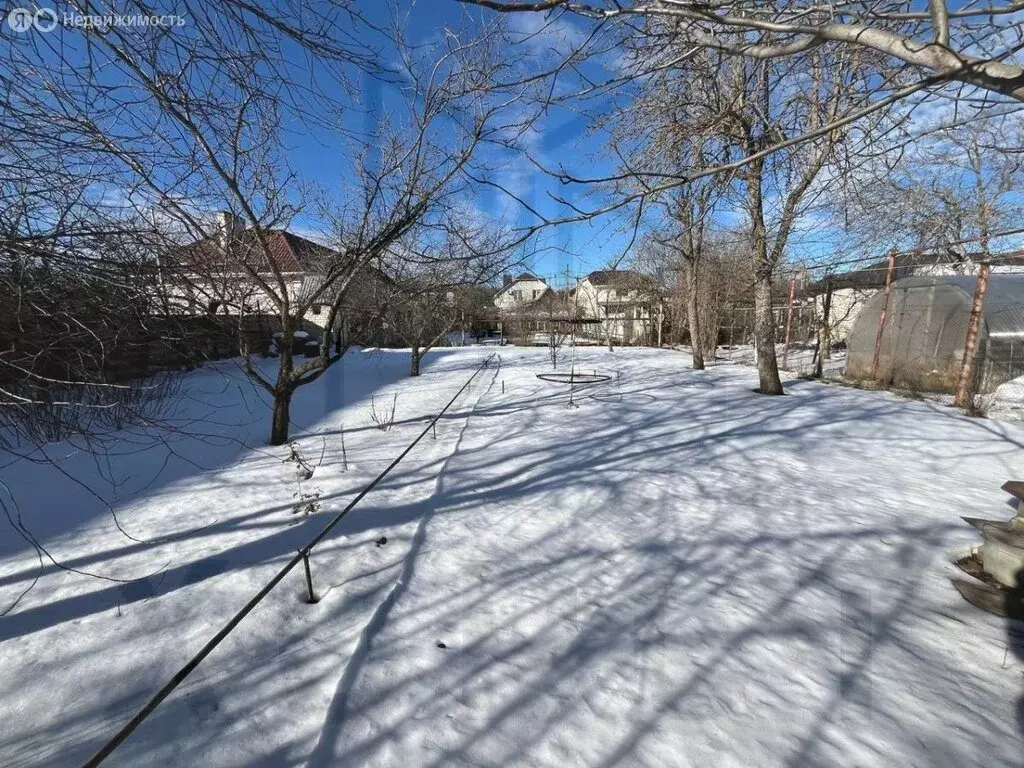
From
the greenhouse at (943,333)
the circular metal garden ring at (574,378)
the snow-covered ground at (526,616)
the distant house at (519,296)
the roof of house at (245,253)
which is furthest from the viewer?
the distant house at (519,296)

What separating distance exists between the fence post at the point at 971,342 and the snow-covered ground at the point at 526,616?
8.40 feet

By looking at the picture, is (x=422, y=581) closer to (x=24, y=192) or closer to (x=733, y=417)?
(x=24, y=192)

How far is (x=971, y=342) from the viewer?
689cm

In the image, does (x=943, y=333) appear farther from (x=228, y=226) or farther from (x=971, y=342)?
(x=228, y=226)

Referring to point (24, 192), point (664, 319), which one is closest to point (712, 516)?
point (24, 192)

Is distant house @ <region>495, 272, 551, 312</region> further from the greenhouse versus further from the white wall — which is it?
the greenhouse

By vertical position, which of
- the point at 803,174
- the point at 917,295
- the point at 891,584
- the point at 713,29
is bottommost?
the point at 891,584

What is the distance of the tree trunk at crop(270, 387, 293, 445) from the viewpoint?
562 cm

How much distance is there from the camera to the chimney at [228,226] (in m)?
4.57

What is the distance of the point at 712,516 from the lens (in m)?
3.54

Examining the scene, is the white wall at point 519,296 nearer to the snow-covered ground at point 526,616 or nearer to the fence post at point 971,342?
the fence post at point 971,342

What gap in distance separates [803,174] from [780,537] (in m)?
5.63

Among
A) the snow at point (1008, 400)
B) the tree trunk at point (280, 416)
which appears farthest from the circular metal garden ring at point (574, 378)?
the snow at point (1008, 400)

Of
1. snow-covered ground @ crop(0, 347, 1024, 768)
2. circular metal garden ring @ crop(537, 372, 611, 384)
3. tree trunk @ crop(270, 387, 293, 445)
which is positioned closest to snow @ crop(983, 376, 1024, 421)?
snow-covered ground @ crop(0, 347, 1024, 768)
